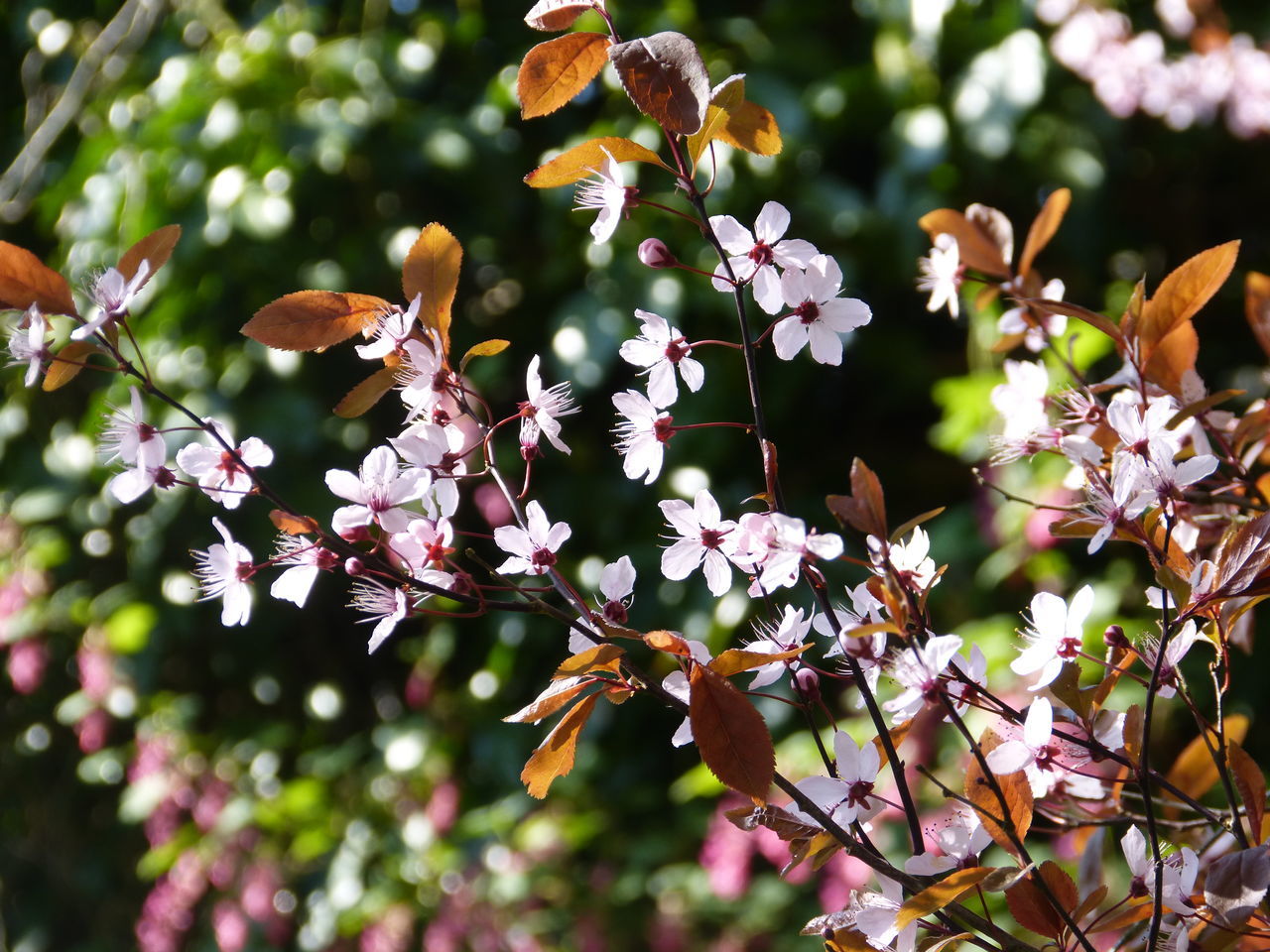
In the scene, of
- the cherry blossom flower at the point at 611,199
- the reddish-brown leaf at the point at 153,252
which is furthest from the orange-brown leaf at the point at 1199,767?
the reddish-brown leaf at the point at 153,252

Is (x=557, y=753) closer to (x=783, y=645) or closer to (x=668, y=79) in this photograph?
(x=783, y=645)

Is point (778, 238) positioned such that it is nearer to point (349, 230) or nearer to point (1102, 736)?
point (1102, 736)

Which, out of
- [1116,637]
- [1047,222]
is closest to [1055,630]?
[1116,637]

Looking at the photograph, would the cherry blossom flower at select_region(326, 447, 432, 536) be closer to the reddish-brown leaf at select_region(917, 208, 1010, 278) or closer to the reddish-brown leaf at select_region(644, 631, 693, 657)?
the reddish-brown leaf at select_region(644, 631, 693, 657)

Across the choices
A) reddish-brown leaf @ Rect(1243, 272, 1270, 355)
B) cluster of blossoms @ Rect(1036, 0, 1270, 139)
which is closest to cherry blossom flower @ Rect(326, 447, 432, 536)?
reddish-brown leaf @ Rect(1243, 272, 1270, 355)

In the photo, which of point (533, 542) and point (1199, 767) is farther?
point (1199, 767)

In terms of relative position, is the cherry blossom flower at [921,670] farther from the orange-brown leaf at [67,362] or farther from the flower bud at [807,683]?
the orange-brown leaf at [67,362]

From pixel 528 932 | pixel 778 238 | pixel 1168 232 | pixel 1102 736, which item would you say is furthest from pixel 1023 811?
pixel 1168 232
